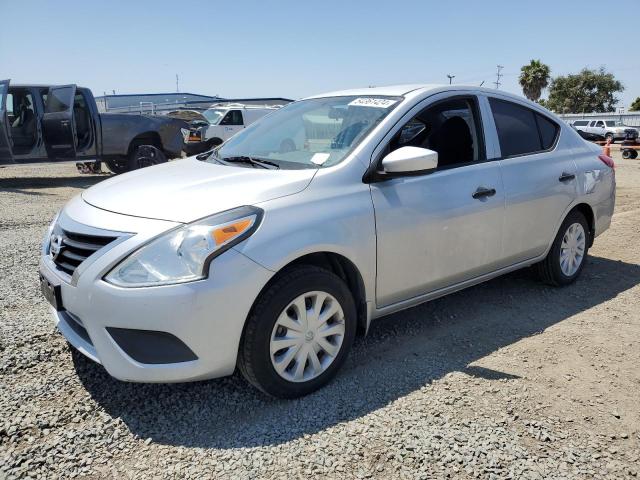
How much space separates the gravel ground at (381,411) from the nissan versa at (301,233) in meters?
0.28

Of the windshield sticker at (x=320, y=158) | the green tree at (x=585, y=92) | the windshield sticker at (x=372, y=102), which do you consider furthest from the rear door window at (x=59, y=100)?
the green tree at (x=585, y=92)

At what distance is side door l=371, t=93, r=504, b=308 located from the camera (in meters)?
3.10

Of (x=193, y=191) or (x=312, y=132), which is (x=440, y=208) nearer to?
(x=312, y=132)

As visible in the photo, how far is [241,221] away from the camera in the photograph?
99.9 inches

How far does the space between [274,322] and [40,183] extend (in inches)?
425

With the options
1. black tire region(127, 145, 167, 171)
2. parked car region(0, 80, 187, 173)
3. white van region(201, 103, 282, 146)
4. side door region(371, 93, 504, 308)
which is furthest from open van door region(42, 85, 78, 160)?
side door region(371, 93, 504, 308)

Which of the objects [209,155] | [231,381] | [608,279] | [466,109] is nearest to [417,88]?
[466,109]

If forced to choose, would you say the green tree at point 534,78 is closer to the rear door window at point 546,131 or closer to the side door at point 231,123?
the side door at point 231,123

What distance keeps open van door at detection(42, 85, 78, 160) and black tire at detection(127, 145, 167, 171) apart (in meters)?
1.21

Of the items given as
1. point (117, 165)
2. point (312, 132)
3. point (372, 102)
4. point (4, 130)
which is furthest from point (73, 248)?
point (117, 165)

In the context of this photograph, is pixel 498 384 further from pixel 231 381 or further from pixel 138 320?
pixel 138 320

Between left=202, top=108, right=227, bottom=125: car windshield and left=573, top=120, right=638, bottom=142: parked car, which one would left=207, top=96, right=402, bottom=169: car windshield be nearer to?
left=202, top=108, right=227, bottom=125: car windshield

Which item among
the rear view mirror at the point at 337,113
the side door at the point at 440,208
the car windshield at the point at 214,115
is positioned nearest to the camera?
the side door at the point at 440,208

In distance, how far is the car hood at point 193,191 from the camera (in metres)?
2.62
